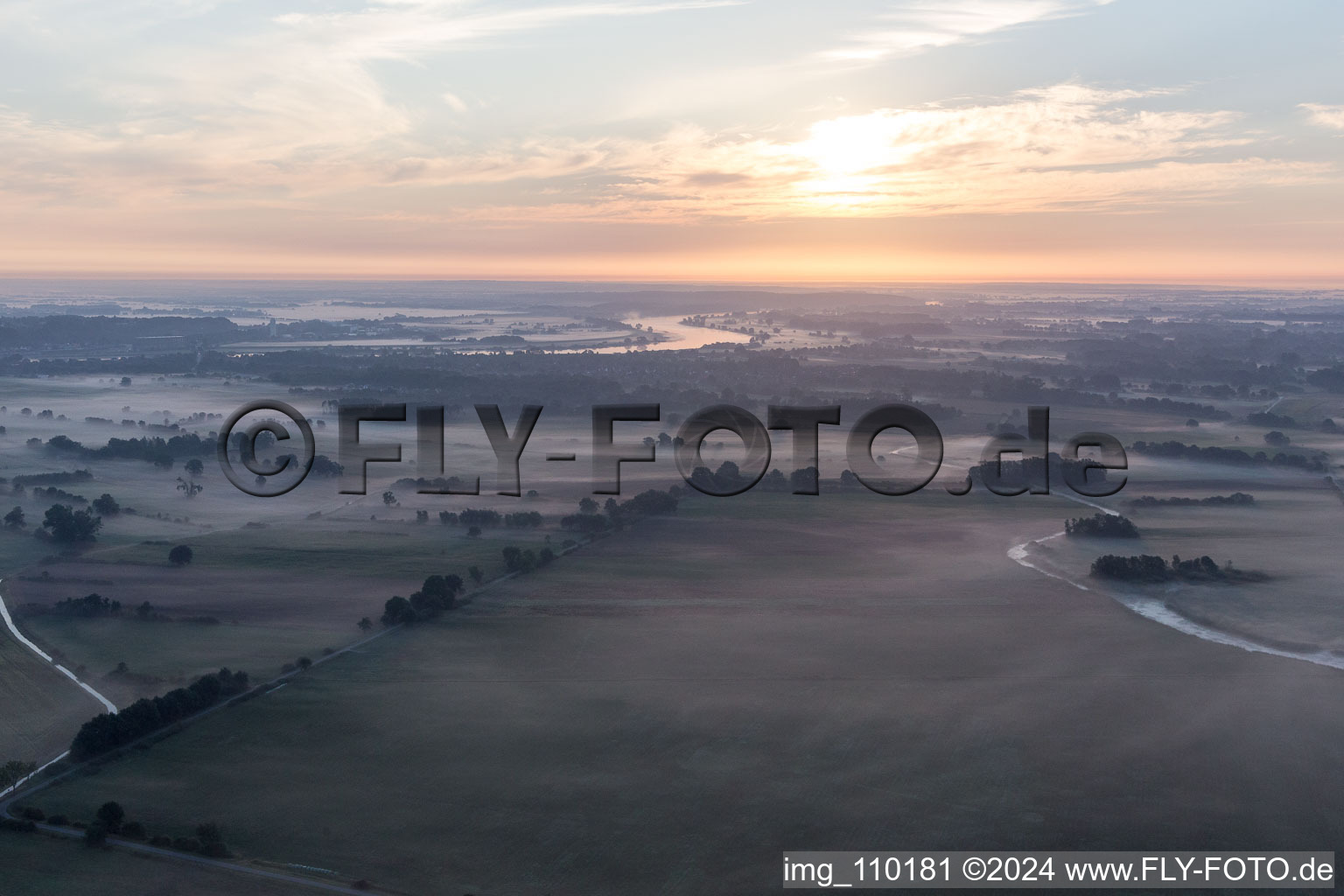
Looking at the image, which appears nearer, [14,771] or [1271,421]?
[14,771]

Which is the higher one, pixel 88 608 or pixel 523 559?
pixel 523 559

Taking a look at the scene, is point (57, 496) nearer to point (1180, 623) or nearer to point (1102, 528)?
point (1102, 528)

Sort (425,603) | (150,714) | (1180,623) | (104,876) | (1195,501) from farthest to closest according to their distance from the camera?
(1195,501)
(425,603)
(1180,623)
(150,714)
(104,876)

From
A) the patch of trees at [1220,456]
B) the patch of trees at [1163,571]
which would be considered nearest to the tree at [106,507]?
the patch of trees at [1163,571]

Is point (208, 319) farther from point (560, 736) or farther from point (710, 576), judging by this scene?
point (560, 736)

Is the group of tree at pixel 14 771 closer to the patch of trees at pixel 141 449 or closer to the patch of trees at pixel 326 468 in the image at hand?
the patch of trees at pixel 326 468

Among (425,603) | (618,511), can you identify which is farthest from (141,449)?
(425,603)

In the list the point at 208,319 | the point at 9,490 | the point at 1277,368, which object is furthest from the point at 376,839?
the point at 208,319
